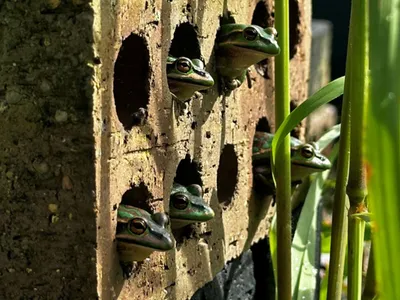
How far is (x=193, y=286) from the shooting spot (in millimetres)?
1354

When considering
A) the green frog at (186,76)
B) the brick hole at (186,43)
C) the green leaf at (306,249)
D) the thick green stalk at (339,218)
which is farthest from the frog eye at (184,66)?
Result: the green leaf at (306,249)

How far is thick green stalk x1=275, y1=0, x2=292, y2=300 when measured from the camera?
1.28 meters

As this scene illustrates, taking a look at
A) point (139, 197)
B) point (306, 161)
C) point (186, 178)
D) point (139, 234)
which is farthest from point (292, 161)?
point (139, 234)

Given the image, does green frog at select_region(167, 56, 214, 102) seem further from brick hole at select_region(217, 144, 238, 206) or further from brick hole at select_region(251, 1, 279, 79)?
brick hole at select_region(251, 1, 279, 79)

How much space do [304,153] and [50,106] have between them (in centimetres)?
70

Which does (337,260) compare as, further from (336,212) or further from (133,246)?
(133,246)

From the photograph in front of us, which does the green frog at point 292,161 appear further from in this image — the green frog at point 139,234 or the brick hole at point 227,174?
the green frog at point 139,234

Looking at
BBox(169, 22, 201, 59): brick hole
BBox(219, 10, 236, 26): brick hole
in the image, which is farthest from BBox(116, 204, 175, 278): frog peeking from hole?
BBox(219, 10, 236, 26): brick hole

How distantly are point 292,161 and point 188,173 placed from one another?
30cm

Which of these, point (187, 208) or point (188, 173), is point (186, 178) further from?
point (187, 208)

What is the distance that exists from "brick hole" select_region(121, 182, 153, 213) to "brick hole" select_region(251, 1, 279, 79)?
21.4 inches

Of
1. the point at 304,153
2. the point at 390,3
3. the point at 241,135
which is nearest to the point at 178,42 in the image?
the point at 241,135

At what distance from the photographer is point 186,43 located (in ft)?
4.46

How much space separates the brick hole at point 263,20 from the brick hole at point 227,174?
7.6 inches
